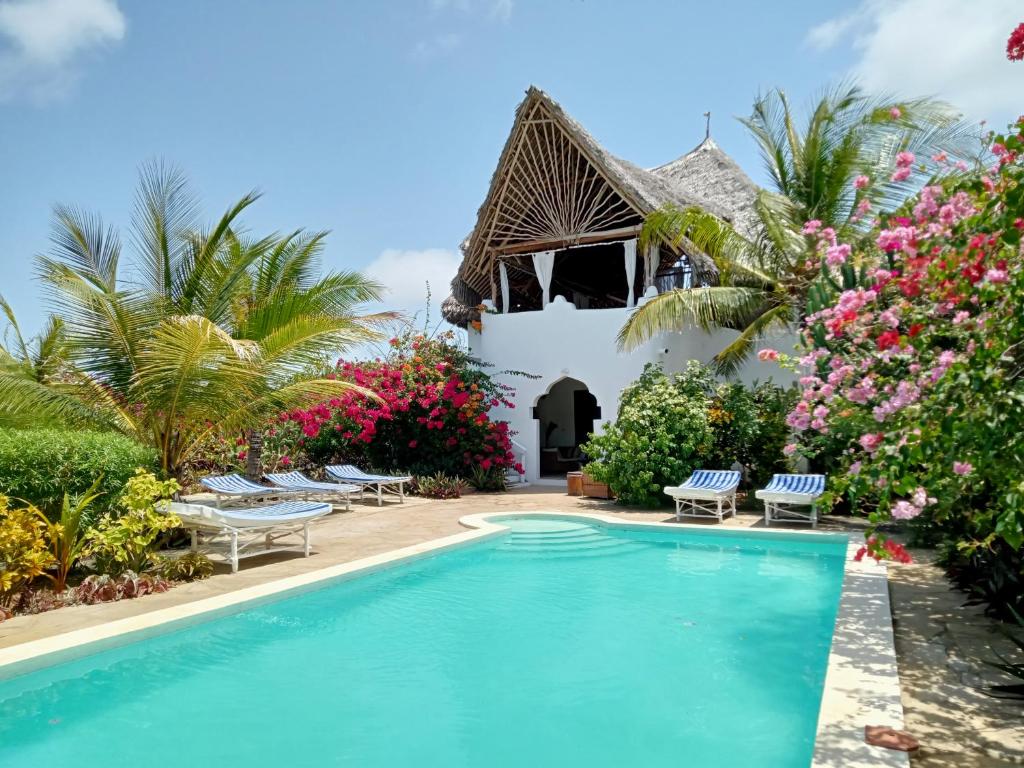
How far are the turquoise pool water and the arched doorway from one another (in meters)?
12.0

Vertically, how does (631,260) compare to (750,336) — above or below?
above

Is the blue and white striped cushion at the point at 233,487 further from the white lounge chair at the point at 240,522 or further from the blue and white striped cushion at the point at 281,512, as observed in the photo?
the blue and white striped cushion at the point at 281,512

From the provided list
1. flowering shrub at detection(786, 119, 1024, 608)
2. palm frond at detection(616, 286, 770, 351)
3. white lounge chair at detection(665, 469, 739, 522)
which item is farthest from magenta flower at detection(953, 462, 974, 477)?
palm frond at detection(616, 286, 770, 351)

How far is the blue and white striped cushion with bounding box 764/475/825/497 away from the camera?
8.67 meters

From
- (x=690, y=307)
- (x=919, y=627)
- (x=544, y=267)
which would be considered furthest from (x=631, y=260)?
(x=919, y=627)

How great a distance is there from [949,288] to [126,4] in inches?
419

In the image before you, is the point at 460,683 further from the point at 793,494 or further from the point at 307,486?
the point at 307,486

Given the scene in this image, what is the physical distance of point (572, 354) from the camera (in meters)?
13.8

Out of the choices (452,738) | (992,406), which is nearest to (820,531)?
(452,738)

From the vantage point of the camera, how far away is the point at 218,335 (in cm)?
653

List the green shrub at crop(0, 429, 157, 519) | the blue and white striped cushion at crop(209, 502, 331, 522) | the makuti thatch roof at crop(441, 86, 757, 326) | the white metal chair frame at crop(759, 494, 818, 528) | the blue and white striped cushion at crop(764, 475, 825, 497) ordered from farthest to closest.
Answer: the makuti thatch roof at crop(441, 86, 757, 326) → the blue and white striped cushion at crop(764, 475, 825, 497) → the white metal chair frame at crop(759, 494, 818, 528) → the blue and white striped cushion at crop(209, 502, 331, 522) → the green shrub at crop(0, 429, 157, 519)

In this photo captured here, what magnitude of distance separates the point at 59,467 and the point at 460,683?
12.8 feet

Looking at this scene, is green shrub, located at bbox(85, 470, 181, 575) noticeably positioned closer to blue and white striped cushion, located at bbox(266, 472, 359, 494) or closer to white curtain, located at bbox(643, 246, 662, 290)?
blue and white striped cushion, located at bbox(266, 472, 359, 494)

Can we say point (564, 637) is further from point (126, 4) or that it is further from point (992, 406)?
point (126, 4)
